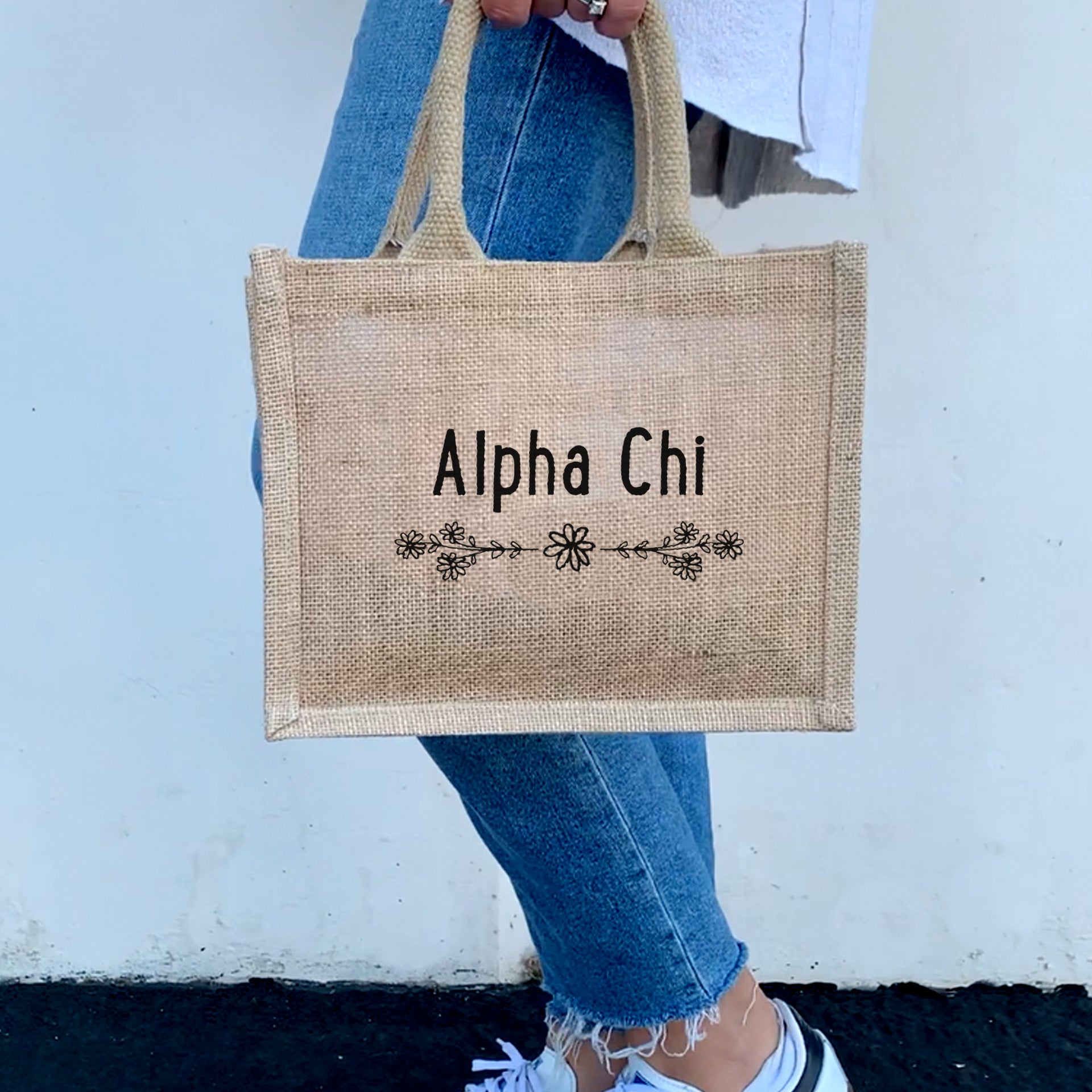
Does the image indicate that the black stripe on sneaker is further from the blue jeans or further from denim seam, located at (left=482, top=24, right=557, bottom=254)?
denim seam, located at (left=482, top=24, right=557, bottom=254)

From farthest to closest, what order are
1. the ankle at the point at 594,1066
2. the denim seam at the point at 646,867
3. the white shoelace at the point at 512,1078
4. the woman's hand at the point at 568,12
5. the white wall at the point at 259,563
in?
the white wall at the point at 259,563 → the white shoelace at the point at 512,1078 → the ankle at the point at 594,1066 → the denim seam at the point at 646,867 → the woman's hand at the point at 568,12

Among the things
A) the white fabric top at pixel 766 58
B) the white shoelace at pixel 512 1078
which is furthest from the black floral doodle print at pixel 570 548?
the white shoelace at pixel 512 1078

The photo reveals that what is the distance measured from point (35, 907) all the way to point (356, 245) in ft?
3.26

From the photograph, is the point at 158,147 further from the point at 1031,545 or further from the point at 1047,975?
the point at 1047,975

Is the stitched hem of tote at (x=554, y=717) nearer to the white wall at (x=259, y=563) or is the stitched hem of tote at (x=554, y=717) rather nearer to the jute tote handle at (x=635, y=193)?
the jute tote handle at (x=635, y=193)

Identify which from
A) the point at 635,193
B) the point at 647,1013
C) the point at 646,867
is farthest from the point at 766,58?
the point at 647,1013

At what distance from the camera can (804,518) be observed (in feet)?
2.37

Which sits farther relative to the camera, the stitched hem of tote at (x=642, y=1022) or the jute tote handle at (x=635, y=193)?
the stitched hem of tote at (x=642, y=1022)

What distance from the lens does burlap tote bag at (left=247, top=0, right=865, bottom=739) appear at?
689 millimetres

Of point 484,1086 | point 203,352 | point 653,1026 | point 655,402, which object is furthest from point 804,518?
point 203,352

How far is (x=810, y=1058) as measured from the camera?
0.92 m

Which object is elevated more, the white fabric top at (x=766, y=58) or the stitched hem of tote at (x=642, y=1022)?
the white fabric top at (x=766, y=58)

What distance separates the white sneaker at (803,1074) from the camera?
0.87 metres

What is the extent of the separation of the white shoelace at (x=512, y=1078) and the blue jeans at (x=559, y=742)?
133 millimetres
